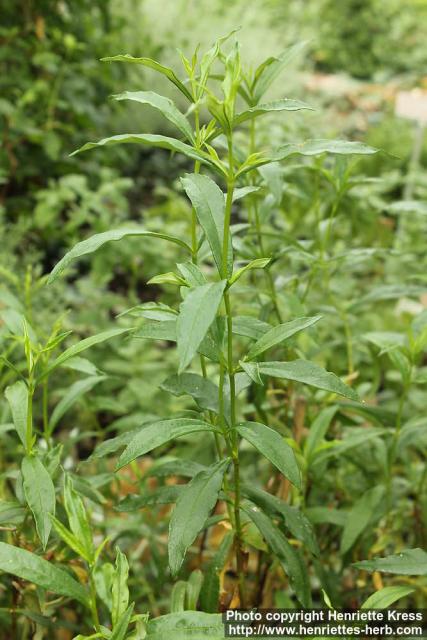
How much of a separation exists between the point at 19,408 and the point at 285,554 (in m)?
0.45

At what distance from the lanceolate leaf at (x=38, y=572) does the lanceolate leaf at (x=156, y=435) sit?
0.51ft

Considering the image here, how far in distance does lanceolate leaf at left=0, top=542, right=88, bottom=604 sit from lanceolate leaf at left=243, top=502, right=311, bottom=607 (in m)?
0.29

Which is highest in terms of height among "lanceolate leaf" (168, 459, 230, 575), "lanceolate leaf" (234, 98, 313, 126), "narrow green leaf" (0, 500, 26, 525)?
"lanceolate leaf" (234, 98, 313, 126)

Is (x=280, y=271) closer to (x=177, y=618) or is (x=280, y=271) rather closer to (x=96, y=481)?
(x=96, y=481)

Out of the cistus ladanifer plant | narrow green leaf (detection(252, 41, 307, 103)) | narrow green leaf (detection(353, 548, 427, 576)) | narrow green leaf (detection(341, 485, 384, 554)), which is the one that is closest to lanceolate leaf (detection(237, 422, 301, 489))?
the cistus ladanifer plant

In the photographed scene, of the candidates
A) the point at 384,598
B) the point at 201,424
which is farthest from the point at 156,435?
the point at 384,598

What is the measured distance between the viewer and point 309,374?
0.87m

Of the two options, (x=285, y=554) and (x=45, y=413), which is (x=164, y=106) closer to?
(x=45, y=413)

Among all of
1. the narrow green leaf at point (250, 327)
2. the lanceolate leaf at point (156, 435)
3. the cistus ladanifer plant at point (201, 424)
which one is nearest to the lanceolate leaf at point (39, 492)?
the cistus ladanifer plant at point (201, 424)

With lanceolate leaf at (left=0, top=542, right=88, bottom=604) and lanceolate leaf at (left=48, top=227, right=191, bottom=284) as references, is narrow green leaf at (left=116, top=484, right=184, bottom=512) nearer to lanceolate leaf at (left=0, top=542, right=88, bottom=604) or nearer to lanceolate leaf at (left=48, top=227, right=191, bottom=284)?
lanceolate leaf at (left=0, top=542, right=88, bottom=604)

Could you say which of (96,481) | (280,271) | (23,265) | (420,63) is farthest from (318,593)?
(420,63)

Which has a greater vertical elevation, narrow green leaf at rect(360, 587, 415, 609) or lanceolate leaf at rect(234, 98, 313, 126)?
lanceolate leaf at rect(234, 98, 313, 126)

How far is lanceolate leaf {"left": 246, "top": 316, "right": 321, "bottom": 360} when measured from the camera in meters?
0.87

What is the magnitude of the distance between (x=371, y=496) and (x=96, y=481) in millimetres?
515
